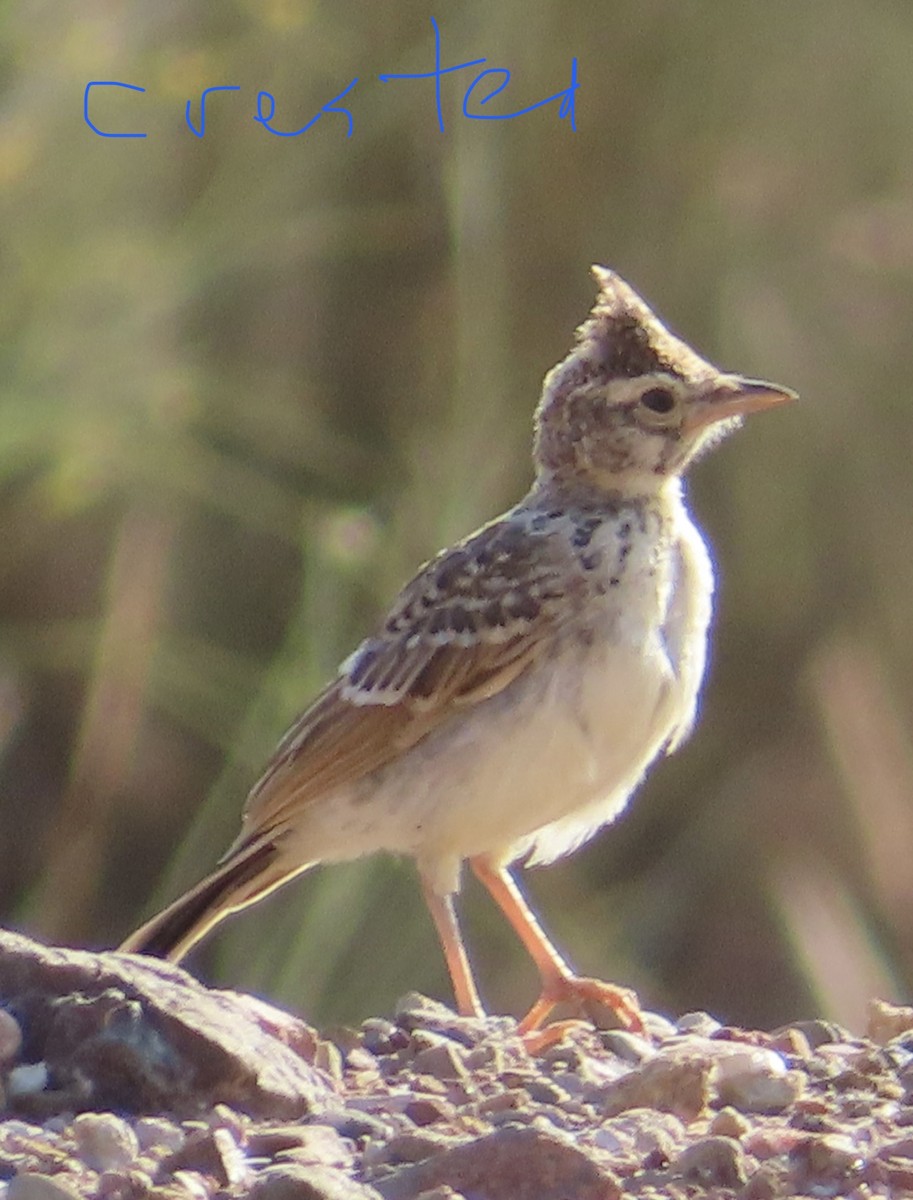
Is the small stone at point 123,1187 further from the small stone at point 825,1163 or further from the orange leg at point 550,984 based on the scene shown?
the orange leg at point 550,984

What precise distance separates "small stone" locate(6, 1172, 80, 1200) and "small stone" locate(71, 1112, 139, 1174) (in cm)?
18

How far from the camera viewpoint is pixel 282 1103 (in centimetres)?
382

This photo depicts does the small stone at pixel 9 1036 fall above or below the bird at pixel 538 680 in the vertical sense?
below

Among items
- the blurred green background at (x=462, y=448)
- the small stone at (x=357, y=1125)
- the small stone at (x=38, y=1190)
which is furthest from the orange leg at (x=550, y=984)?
the blurred green background at (x=462, y=448)

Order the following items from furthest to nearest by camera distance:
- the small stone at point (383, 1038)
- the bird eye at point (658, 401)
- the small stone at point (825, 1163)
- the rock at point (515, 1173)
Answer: the bird eye at point (658, 401), the small stone at point (383, 1038), the small stone at point (825, 1163), the rock at point (515, 1173)

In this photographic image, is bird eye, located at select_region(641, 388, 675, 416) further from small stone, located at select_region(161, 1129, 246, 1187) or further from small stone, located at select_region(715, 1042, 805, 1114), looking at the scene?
small stone, located at select_region(161, 1129, 246, 1187)

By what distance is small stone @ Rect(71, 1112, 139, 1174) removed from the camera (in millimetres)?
3574

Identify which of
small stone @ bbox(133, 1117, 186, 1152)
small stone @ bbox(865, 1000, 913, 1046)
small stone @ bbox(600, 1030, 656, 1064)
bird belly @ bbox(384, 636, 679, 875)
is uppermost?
bird belly @ bbox(384, 636, 679, 875)

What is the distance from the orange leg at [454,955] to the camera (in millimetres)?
5500

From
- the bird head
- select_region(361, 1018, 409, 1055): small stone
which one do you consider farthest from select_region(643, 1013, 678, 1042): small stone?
the bird head

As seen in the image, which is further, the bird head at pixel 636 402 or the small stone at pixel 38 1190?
the bird head at pixel 636 402

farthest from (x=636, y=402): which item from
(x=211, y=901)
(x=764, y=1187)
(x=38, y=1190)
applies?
(x=38, y=1190)

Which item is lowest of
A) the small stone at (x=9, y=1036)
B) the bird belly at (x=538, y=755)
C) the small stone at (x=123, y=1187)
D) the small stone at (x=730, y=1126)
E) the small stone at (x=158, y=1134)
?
the small stone at (x=123, y=1187)

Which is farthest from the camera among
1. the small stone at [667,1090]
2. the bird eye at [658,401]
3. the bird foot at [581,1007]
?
the bird eye at [658,401]
